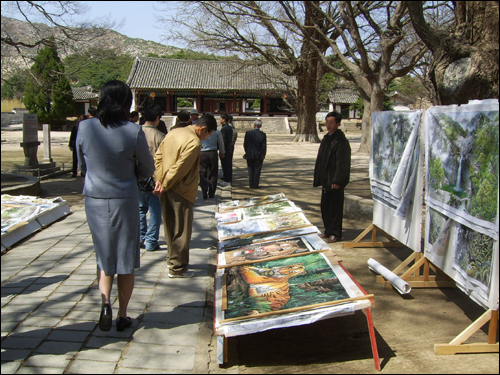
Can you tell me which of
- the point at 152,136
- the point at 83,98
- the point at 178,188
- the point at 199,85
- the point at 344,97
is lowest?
the point at 178,188

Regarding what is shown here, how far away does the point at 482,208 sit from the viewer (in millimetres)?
3242

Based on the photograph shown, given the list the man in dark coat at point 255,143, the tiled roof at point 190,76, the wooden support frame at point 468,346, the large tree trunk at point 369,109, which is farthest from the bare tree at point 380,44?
the tiled roof at point 190,76

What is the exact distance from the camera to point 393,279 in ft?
14.4

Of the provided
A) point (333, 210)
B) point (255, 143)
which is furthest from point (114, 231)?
point (255, 143)

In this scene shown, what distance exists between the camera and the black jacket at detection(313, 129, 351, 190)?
5980 millimetres

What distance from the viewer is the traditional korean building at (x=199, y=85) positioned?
142 feet

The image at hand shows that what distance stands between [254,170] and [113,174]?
7587 millimetres

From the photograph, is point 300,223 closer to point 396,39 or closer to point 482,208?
point 482,208

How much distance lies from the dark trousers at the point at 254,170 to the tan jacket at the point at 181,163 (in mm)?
5896

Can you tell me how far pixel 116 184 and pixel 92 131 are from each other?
394 millimetres

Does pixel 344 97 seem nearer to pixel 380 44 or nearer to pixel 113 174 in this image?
pixel 380 44

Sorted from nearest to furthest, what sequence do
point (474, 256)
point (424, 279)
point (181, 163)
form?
point (474, 256) < point (181, 163) < point (424, 279)

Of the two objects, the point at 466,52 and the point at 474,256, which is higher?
the point at 466,52

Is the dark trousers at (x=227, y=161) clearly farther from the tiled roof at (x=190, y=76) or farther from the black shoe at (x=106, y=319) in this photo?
the tiled roof at (x=190, y=76)
